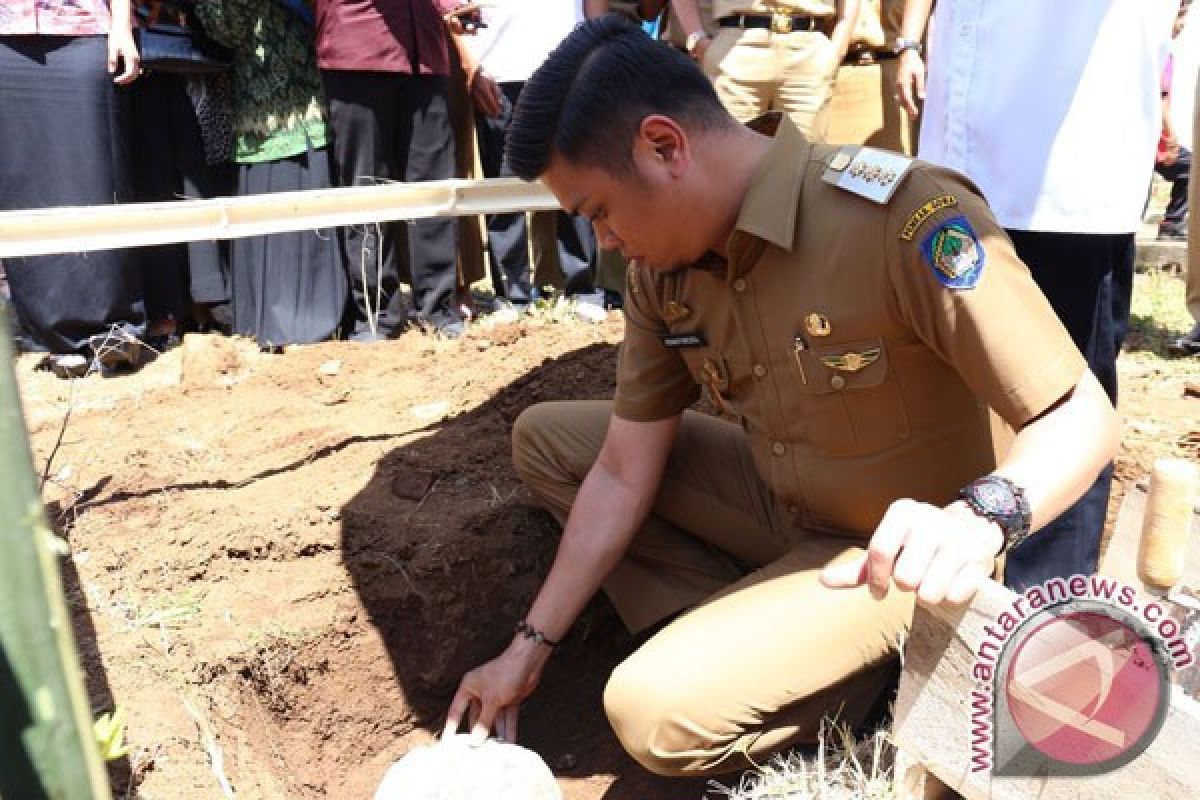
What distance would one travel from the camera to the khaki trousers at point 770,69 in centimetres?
372

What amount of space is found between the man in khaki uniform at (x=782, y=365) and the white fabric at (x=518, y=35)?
8.19 ft

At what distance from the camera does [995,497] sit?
59.7 inches

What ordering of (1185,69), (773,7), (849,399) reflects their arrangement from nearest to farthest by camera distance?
(849,399) < (773,7) < (1185,69)

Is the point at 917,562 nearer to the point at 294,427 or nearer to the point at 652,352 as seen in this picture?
the point at 652,352

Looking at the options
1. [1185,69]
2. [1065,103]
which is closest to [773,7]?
[1065,103]

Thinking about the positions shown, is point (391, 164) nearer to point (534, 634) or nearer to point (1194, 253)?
point (534, 634)

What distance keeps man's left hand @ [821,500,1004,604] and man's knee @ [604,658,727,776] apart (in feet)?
2.25

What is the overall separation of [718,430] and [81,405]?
7.61 ft

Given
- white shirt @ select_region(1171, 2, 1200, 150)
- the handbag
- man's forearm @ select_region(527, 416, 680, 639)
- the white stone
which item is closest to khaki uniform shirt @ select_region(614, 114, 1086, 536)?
man's forearm @ select_region(527, 416, 680, 639)

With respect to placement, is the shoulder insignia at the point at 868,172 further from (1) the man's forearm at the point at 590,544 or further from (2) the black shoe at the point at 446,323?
(2) the black shoe at the point at 446,323

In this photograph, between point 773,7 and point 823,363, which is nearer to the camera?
point 823,363

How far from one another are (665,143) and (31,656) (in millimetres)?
1433

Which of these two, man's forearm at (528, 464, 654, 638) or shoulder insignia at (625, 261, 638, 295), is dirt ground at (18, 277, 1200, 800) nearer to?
man's forearm at (528, 464, 654, 638)

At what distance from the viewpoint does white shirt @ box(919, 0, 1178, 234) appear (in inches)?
90.2
